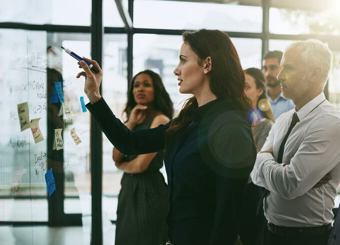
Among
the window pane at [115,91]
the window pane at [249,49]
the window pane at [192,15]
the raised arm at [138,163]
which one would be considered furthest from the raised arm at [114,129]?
the window pane at [249,49]

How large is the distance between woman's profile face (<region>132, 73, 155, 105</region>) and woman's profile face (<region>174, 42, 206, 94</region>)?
1.37 meters

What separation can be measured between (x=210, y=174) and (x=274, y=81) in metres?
1.94

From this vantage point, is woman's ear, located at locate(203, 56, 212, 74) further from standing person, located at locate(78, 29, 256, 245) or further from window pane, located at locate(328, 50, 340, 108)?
window pane, located at locate(328, 50, 340, 108)

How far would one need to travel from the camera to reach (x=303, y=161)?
1.56 metres

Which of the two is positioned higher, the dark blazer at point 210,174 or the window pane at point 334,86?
the window pane at point 334,86

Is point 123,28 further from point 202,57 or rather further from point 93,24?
point 202,57

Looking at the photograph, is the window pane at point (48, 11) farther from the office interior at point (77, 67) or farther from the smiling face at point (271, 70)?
the smiling face at point (271, 70)

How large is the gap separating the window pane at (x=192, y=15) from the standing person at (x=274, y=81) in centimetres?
161

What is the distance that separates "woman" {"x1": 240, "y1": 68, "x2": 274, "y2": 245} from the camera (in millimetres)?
2198

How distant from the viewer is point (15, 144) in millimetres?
1271

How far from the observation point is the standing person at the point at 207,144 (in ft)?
4.18

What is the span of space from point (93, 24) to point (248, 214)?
1.33 metres

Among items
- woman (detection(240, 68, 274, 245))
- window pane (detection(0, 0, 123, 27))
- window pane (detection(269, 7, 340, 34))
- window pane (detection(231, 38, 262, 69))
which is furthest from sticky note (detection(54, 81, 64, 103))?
window pane (detection(269, 7, 340, 34))

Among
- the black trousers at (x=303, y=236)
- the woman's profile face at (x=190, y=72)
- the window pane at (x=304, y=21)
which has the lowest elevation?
the black trousers at (x=303, y=236)
